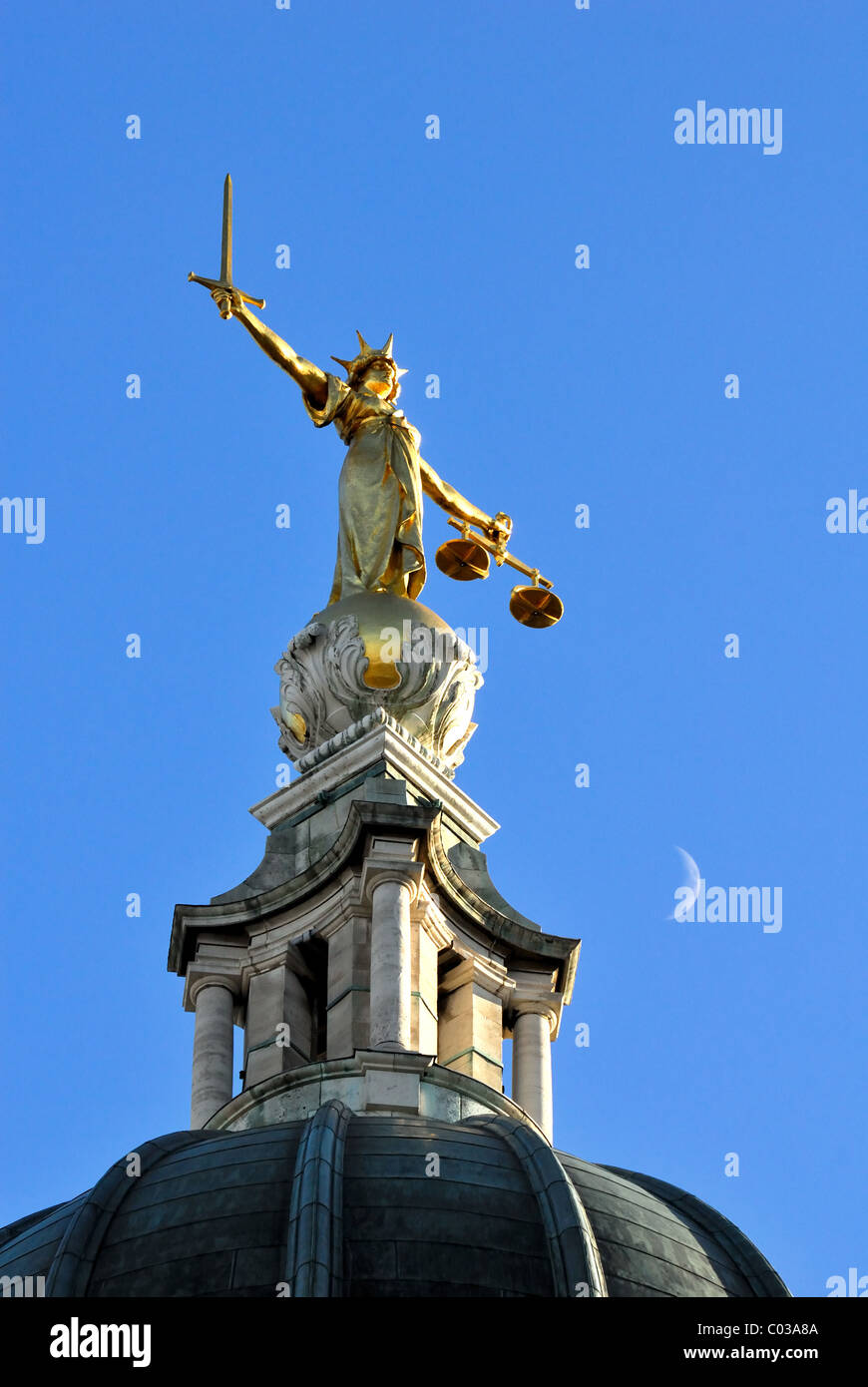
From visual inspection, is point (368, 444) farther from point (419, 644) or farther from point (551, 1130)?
point (551, 1130)

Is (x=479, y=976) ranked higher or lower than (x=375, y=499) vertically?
lower

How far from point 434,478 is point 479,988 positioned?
11574 millimetres

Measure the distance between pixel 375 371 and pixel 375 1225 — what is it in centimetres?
2495

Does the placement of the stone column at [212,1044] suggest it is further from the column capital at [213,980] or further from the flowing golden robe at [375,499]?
the flowing golden robe at [375,499]

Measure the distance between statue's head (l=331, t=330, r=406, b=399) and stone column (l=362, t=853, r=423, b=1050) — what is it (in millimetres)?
12297

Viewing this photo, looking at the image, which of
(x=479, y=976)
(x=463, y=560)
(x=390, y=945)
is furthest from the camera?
(x=463, y=560)

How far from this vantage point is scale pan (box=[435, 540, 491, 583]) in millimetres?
70375

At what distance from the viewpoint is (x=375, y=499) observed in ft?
228

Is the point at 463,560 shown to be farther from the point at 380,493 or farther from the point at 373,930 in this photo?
the point at 373,930

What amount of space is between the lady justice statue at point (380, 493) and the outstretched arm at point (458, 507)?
0.02 metres

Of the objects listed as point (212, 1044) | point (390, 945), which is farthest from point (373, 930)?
point (212, 1044)

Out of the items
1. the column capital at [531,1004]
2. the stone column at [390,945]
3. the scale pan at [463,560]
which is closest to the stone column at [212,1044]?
the stone column at [390,945]
